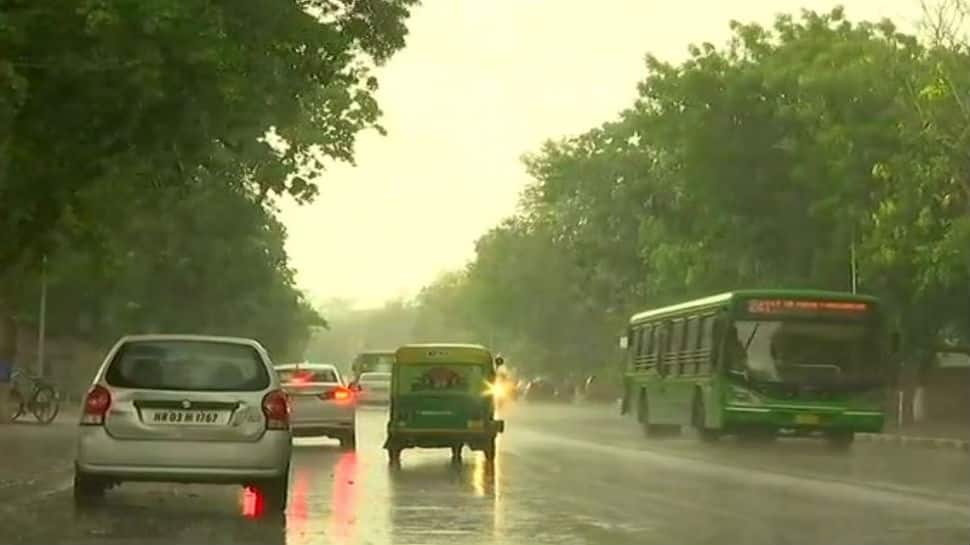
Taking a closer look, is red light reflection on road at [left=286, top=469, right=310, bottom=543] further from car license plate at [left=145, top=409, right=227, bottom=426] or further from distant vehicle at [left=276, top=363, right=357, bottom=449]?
distant vehicle at [left=276, top=363, right=357, bottom=449]

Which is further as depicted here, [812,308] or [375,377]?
[375,377]

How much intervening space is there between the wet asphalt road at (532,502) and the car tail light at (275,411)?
90cm

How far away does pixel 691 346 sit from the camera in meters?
39.5

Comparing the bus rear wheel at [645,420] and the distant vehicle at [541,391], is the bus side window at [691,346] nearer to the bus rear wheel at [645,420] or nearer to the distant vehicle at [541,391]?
the bus rear wheel at [645,420]

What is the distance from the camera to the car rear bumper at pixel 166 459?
57.0 ft

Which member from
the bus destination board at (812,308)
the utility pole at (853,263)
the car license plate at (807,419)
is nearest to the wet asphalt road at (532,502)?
the car license plate at (807,419)

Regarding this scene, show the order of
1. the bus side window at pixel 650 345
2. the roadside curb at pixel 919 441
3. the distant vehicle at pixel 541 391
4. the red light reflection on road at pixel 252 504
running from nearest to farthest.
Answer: the red light reflection on road at pixel 252 504 < the roadside curb at pixel 919 441 < the bus side window at pixel 650 345 < the distant vehicle at pixel 541 391

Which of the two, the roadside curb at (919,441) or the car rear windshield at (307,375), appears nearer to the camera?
the car rear windshield at (307,375)

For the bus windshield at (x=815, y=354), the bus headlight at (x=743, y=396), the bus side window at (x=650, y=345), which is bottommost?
the bus headlight at (x=743, y=396)

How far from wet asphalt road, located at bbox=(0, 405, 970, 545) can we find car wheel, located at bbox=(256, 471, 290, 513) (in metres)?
0.26

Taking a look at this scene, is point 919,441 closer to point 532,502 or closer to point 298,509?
point 532,502

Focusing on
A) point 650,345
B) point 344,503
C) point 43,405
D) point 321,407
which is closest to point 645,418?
point 650,345

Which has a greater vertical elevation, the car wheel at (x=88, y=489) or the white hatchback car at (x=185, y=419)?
the white hatchback car at (x=185, y=419)

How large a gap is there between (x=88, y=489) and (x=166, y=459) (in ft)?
4.95
